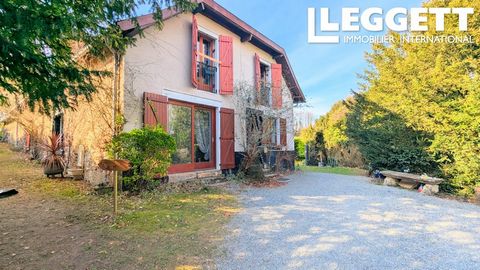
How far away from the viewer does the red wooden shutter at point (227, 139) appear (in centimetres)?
834

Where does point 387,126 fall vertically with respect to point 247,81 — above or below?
below

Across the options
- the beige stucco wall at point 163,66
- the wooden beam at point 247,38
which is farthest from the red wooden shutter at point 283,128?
the wooden beam at point 247,38

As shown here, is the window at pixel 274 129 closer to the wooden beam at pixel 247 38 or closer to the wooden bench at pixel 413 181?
the wooden beam at pixel 247 38

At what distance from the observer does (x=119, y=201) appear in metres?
5.14

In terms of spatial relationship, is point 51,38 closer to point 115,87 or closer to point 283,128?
point 115,87

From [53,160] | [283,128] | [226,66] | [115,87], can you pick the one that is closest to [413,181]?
[283,128]

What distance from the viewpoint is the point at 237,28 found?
916 cm

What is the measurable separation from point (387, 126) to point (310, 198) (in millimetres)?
6360

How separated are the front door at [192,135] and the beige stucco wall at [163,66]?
502mm

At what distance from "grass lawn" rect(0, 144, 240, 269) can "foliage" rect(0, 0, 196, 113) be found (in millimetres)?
1807

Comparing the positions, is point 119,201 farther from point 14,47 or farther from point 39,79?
point 14,47

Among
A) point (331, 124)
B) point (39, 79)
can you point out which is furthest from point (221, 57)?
point (331, 124)

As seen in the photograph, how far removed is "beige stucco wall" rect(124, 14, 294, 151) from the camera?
611 cm

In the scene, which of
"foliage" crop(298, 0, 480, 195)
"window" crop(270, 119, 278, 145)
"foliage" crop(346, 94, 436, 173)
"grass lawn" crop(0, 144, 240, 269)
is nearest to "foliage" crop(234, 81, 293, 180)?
"window" crop(270, 119, 278, 145)
